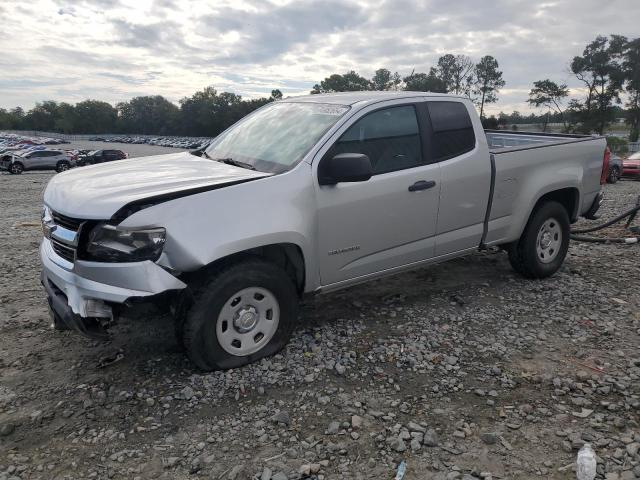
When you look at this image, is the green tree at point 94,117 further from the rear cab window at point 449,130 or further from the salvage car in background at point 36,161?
the rear cab window at point 449,130

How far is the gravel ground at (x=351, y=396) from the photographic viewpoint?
269cm

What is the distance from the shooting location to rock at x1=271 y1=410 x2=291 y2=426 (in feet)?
9.90

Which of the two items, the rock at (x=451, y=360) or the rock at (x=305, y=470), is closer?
the rock at (x=305, y=470)

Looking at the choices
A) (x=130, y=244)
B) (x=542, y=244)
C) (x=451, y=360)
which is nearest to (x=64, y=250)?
(x=130, y=244)

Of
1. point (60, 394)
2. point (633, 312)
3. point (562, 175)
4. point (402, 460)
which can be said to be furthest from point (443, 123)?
point (60, 394)

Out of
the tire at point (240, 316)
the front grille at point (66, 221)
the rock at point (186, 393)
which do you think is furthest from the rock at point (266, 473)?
the front grille at point (66, 221)

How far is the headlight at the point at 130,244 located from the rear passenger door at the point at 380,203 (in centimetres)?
118

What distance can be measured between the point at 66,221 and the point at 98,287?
0.59 m

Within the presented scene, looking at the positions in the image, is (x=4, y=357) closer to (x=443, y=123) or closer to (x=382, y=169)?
(x=382, y=169)

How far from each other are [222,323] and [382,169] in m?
1.74

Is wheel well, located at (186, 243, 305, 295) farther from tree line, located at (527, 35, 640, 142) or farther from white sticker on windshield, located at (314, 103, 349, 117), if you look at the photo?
tree line, located at (527, 35, 640, 142)

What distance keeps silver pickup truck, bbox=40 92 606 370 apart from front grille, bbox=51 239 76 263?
0.05ft

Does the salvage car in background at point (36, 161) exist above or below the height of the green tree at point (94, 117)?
below

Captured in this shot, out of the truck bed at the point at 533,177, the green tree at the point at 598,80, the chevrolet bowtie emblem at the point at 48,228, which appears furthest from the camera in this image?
the green tree at the point at 598,80
